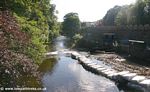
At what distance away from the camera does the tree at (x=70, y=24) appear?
11675 centimetres

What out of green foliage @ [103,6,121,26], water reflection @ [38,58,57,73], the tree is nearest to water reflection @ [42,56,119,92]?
water reflection @ [38,58,57,73]

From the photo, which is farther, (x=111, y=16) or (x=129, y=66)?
(x=111, y=16)

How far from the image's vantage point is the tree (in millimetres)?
116750

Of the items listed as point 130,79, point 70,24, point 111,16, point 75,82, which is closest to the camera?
point 130,79

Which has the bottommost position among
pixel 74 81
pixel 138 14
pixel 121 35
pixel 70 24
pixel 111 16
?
pixel 74 81

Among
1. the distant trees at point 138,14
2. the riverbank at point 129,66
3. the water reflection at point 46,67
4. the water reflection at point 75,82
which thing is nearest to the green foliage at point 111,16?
the distant trees at point 138,14

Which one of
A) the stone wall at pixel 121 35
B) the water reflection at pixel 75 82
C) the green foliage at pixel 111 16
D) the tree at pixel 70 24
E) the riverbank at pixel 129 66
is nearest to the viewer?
the water reflection at pixel 75 82

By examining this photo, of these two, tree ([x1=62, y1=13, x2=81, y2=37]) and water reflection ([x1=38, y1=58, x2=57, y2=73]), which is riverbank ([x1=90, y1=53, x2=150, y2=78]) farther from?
tree ([x1=62, y1=13, x2=81, y2=37])

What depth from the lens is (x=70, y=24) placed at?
119000 millimetres

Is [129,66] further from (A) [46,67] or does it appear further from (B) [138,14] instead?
(B) [138,14]

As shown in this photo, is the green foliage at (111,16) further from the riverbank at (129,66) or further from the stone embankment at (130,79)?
the stone embankment at (130,79)

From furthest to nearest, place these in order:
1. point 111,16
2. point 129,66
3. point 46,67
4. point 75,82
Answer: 1. point 111,16
2. point 46,67
3. point 129,66
4. point 75,82

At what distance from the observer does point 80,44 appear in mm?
67875

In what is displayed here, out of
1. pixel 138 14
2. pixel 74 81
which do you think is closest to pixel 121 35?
pixel 138 14
